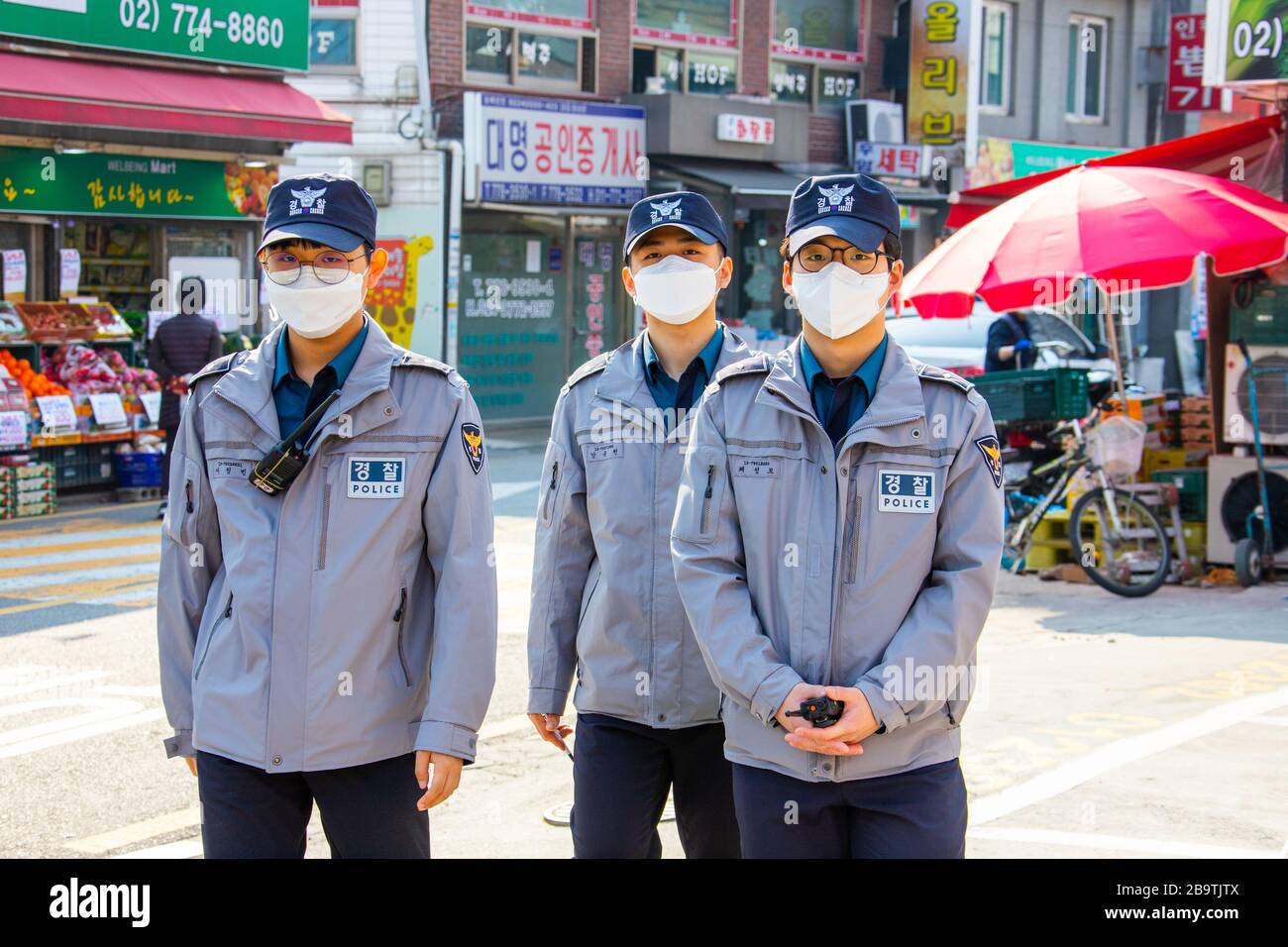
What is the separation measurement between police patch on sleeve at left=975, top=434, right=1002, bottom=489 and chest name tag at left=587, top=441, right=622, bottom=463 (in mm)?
1087

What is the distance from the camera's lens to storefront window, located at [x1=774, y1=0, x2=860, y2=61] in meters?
26.5

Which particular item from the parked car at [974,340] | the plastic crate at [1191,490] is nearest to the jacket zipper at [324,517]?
the plastic crate at [1191,490]

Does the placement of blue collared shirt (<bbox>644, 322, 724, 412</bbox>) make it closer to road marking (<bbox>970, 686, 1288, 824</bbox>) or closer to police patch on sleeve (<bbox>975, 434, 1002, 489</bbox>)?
police patch on sleeve (<bbox>975, 434, 1002, 489</bbox>)

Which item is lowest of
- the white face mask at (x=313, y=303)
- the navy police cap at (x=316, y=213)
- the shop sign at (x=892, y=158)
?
the white face mask at (x=313, y=303)

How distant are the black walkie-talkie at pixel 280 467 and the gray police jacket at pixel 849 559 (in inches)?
33.9

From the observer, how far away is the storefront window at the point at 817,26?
2652cm

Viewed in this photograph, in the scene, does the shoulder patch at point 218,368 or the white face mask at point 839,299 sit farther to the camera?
the shoulder patch at point 218,368

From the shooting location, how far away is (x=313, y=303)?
12.5 feet

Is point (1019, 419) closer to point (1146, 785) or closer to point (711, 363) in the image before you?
point (1146, 785)

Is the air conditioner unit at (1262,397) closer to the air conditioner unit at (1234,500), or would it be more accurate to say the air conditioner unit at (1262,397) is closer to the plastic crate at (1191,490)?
the air conditioner unit at (1234,500)

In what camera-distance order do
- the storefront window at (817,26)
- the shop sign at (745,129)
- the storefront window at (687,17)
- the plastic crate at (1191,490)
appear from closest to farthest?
the plastic crate at (1191,490) → the shop sign at (745,129) → the storefront window at (687,17) → the storefront window at (817,26)

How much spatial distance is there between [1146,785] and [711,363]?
3.08 metres

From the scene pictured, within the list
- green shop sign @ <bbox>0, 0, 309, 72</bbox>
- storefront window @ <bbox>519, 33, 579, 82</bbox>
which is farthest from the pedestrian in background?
storefront window @ <bbox>519, 33, 579, 82</bbox>

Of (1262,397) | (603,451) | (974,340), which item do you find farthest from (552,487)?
(974,340)
